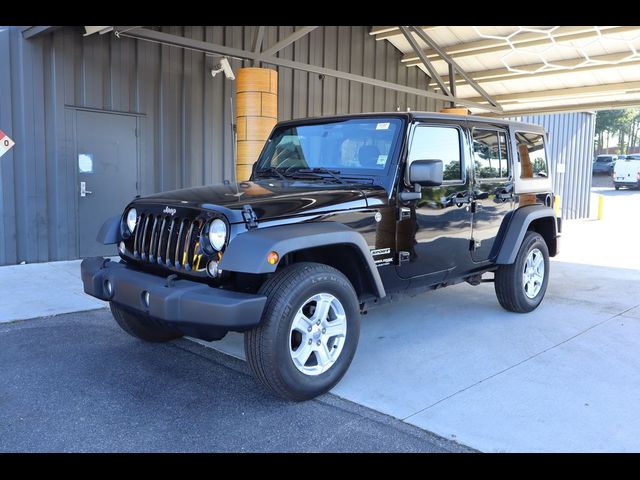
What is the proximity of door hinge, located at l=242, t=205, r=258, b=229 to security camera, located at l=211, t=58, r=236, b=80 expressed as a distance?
21.3ft

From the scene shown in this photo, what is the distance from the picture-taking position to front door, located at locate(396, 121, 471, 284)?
14.4ft

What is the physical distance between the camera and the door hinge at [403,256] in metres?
4.31

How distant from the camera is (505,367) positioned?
4215 millimetres

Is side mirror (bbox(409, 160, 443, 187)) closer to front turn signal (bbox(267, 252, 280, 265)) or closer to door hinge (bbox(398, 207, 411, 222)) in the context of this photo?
door hinge (bbox(398, 207, 411, 222))

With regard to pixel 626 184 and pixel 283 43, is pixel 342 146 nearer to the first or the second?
pixel 283 43

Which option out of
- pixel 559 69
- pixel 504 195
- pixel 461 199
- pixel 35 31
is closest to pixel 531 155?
pixel 504 195

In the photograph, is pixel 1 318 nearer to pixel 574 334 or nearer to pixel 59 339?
pixel 59 339

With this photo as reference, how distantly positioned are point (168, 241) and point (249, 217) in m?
0.66

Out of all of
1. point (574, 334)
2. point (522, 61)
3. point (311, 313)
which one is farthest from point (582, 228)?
point (311, 313)

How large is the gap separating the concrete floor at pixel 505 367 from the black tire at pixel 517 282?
12 cm

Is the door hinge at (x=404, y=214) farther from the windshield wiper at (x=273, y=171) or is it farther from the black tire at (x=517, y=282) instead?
the black tire at (x=517, y=282)

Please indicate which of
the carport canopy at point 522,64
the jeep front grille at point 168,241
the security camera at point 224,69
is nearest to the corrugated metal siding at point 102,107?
the security camera at point 224,69

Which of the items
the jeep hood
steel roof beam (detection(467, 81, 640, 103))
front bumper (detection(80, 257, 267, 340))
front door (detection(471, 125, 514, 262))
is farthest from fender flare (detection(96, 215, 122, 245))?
steel roof beam (detection(467, 81, 640, 103))
